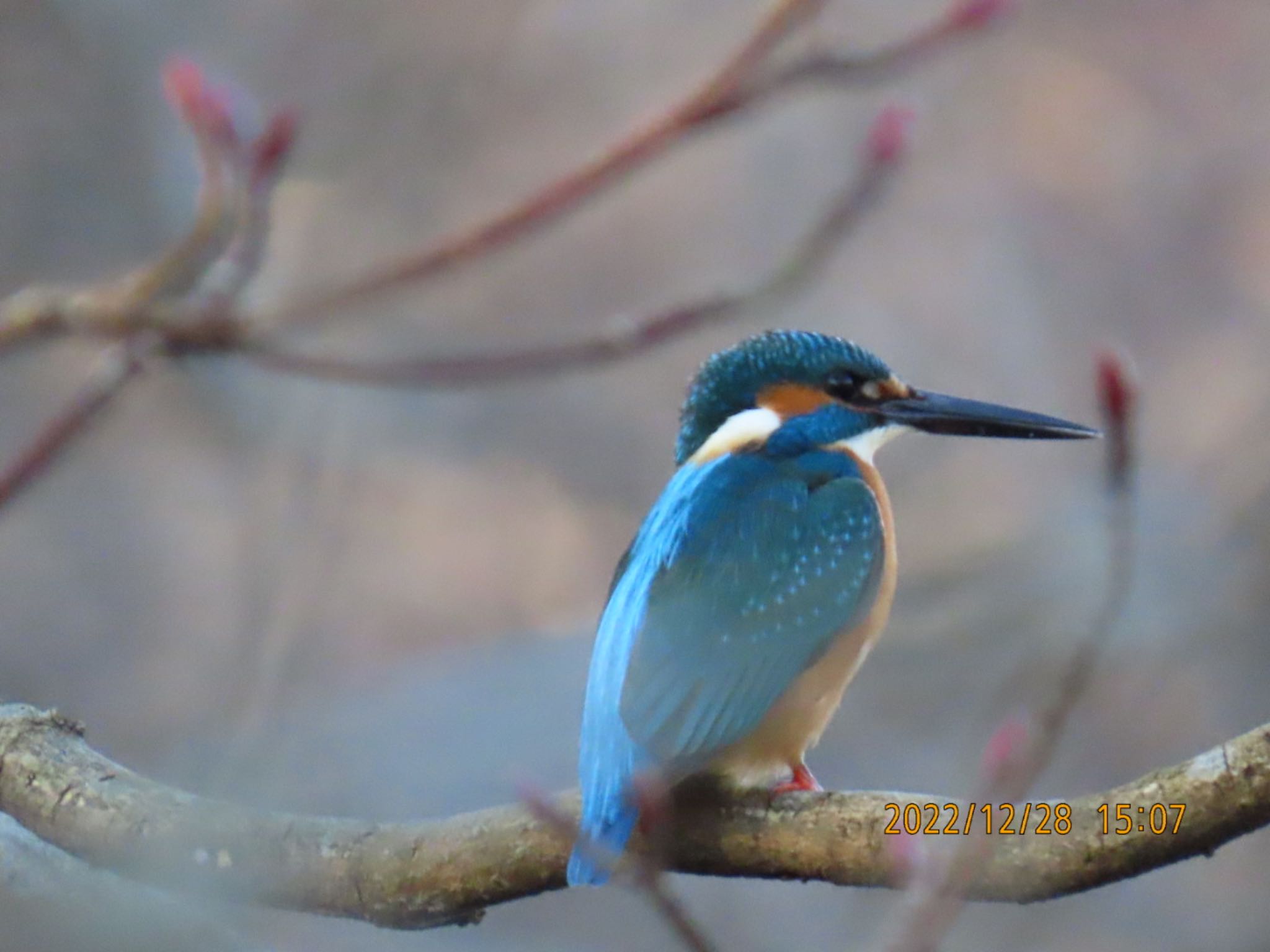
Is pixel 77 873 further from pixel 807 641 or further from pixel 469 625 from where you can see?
pixel 469 625

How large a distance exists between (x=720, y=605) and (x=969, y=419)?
0.57 metres

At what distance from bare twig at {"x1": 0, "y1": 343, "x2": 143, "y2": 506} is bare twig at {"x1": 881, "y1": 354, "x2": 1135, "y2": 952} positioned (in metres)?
0.59

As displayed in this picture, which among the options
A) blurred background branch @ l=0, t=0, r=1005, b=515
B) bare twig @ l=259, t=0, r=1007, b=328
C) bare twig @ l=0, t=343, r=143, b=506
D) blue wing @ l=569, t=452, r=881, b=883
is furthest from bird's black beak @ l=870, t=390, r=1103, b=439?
bare twig @ l=0, t=343, r=143, b=506

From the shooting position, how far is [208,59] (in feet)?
19.9

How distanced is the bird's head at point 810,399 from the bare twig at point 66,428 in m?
1.61

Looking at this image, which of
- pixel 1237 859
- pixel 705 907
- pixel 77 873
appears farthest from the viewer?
pixel 1237 859

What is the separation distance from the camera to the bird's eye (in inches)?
106

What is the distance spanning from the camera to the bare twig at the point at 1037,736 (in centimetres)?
98

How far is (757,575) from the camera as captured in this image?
2371 millimetres

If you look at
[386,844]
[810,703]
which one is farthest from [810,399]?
[386,844]

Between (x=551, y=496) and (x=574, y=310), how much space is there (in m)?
0.85

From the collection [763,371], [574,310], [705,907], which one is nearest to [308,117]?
[574,310]
